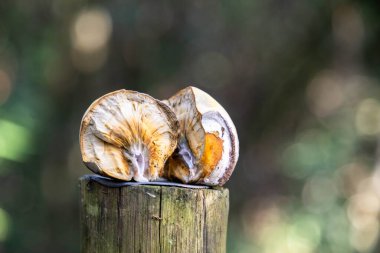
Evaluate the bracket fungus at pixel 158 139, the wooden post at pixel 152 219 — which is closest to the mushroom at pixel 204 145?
the bracket fungus at pixel 158 139

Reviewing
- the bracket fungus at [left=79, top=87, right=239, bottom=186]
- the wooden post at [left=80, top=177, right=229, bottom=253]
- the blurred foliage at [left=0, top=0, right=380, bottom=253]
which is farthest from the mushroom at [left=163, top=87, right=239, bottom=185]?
the blurred foliage at [left=0, top=0, right=380, bottom=253]

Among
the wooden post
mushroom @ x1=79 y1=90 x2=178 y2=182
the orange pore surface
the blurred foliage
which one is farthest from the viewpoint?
the blurred foliage

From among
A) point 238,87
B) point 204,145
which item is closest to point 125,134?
point 204,145

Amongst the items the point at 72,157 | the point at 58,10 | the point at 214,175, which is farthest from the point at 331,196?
the point at 214,175

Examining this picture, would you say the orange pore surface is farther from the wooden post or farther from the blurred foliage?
the blurred foliage

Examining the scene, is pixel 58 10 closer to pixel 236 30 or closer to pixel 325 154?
pixel 236 30

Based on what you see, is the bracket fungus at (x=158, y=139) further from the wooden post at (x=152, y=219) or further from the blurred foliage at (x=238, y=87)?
the blurred foliage at (x=238, y=87)
